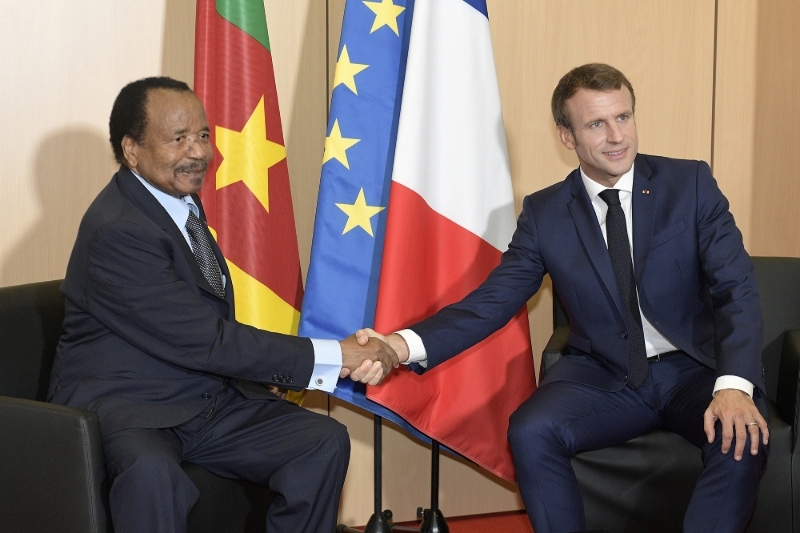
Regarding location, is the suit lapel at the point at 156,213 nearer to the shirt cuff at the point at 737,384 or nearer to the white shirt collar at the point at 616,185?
the white shirt collar at the point at 616,185

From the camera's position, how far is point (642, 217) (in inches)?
112

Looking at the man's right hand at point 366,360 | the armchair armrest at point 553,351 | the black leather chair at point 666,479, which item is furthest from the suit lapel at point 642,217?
the man's right hand at point 366,360

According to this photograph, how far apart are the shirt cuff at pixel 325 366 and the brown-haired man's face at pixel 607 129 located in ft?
3.28

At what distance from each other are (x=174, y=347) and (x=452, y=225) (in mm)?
1122

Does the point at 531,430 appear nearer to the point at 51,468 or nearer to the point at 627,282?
the point at 627,282

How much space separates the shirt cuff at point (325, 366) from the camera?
107 inches

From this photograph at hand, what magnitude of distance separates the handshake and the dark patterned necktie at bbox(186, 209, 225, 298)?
0.42 m

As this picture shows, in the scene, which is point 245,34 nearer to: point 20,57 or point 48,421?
point 20,57

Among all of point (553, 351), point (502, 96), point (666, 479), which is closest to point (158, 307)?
point (553, 351)

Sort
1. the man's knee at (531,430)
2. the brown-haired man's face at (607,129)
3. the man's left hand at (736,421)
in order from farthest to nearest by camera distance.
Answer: the brown-haired man's face at (607,129) < the man's knee at (531,430) < the man's left hand at (736,421)

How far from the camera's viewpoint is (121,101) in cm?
265

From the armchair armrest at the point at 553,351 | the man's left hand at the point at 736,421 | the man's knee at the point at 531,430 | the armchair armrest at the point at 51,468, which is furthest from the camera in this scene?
the armchair armrest at the point at 553,351

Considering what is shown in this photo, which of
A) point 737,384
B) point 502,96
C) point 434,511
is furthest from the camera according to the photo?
point 502,96

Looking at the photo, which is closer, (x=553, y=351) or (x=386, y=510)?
(x=553, y=351)
